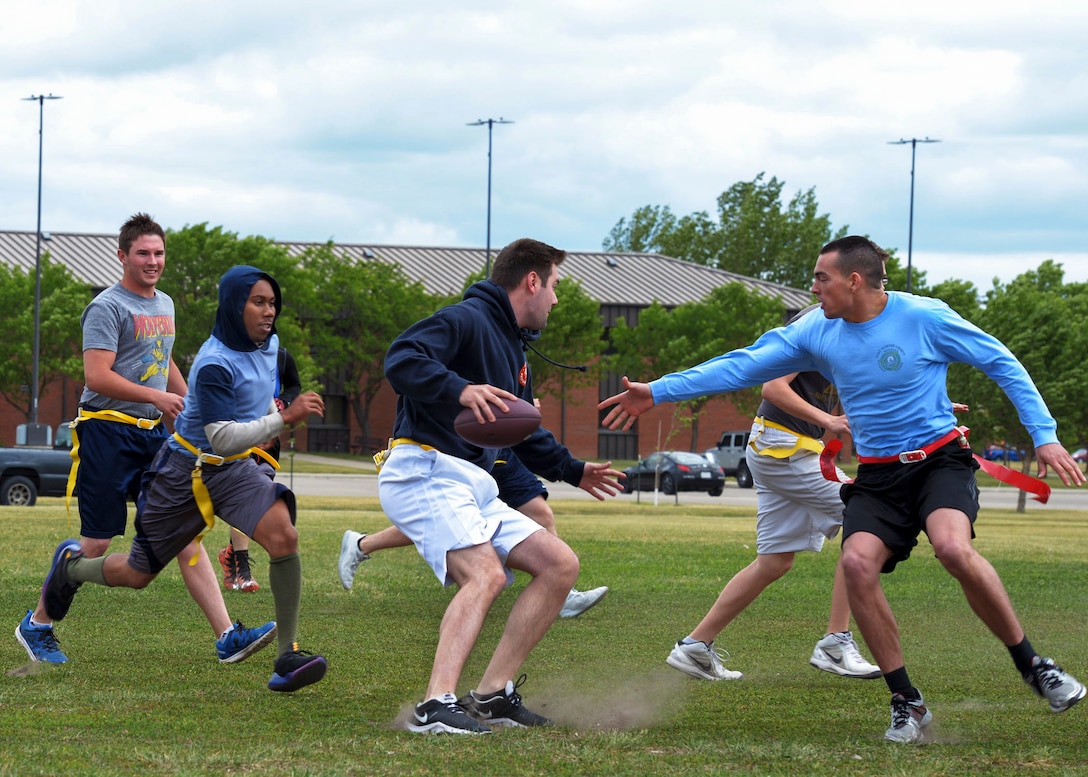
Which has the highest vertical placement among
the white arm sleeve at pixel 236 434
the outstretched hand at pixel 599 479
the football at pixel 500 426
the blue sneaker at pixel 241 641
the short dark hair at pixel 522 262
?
the short dark hair at pixel 522 262

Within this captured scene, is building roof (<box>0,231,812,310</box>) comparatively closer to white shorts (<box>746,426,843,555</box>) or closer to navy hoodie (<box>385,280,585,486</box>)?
white shorts (<box>746,426,843,555</box>)

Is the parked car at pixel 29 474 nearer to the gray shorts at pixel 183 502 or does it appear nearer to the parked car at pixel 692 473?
the gray shorts at pixel 183 502

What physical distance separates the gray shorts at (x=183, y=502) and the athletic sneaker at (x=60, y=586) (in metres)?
0.55

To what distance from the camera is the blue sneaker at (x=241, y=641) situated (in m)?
6.46

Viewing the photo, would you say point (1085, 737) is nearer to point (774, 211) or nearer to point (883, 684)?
point (883, 684)

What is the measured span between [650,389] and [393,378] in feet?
4.33

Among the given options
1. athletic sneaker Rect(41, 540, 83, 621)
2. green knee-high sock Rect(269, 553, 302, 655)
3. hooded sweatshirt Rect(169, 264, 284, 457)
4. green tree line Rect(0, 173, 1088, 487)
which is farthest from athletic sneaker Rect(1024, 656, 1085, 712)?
green tree line Rect(0, 173, 1088, 487)

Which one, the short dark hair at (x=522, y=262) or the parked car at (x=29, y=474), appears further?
the parked car at (x=29, y=474)

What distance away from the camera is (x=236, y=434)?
589 cm

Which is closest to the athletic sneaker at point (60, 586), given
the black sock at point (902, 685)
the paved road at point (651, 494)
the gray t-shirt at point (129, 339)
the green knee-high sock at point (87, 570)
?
the green knee-high sock at point (87, 570)

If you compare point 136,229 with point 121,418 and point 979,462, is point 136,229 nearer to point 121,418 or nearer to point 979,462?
point 121,418

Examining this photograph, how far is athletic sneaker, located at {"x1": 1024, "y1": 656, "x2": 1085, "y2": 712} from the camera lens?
5484mm

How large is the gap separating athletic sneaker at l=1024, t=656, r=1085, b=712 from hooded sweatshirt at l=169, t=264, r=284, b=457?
338 cm

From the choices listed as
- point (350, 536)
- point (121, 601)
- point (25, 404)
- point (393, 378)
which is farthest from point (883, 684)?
point (25, 404)
